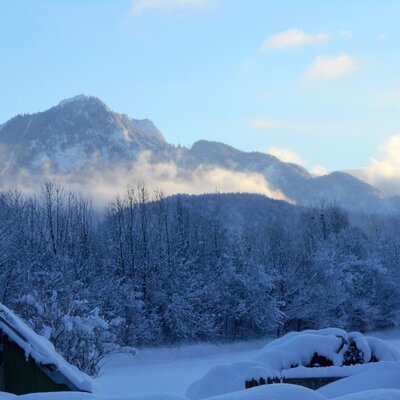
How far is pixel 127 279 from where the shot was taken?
4766 centimetres

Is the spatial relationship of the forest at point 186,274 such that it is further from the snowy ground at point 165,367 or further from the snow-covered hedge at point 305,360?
the snow-covered hedge at point 305,360

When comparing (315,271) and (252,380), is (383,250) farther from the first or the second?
(252,380)

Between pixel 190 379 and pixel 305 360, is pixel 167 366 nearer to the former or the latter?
pixel 190 379

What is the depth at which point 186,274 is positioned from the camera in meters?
49.5

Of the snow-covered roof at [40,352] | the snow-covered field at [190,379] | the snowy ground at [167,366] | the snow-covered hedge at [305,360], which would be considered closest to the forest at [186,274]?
the snowy ground at [167,366]

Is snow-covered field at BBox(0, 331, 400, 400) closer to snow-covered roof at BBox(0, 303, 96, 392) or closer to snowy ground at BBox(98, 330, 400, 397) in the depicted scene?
snowy ground at BBox(98, 330, 400, 397)

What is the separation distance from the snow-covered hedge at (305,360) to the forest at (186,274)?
22.2 meters

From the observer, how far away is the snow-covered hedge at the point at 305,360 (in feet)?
41.6

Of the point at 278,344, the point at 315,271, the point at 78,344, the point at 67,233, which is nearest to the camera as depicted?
the point at 278,344

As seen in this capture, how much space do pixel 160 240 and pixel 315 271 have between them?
533 inches

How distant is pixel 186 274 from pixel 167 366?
36.1 ft

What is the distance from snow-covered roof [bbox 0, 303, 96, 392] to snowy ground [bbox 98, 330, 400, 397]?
13.3 metres

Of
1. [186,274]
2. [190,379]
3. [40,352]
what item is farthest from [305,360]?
[186,274]

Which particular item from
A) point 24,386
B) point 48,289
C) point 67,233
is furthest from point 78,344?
point 67,233
